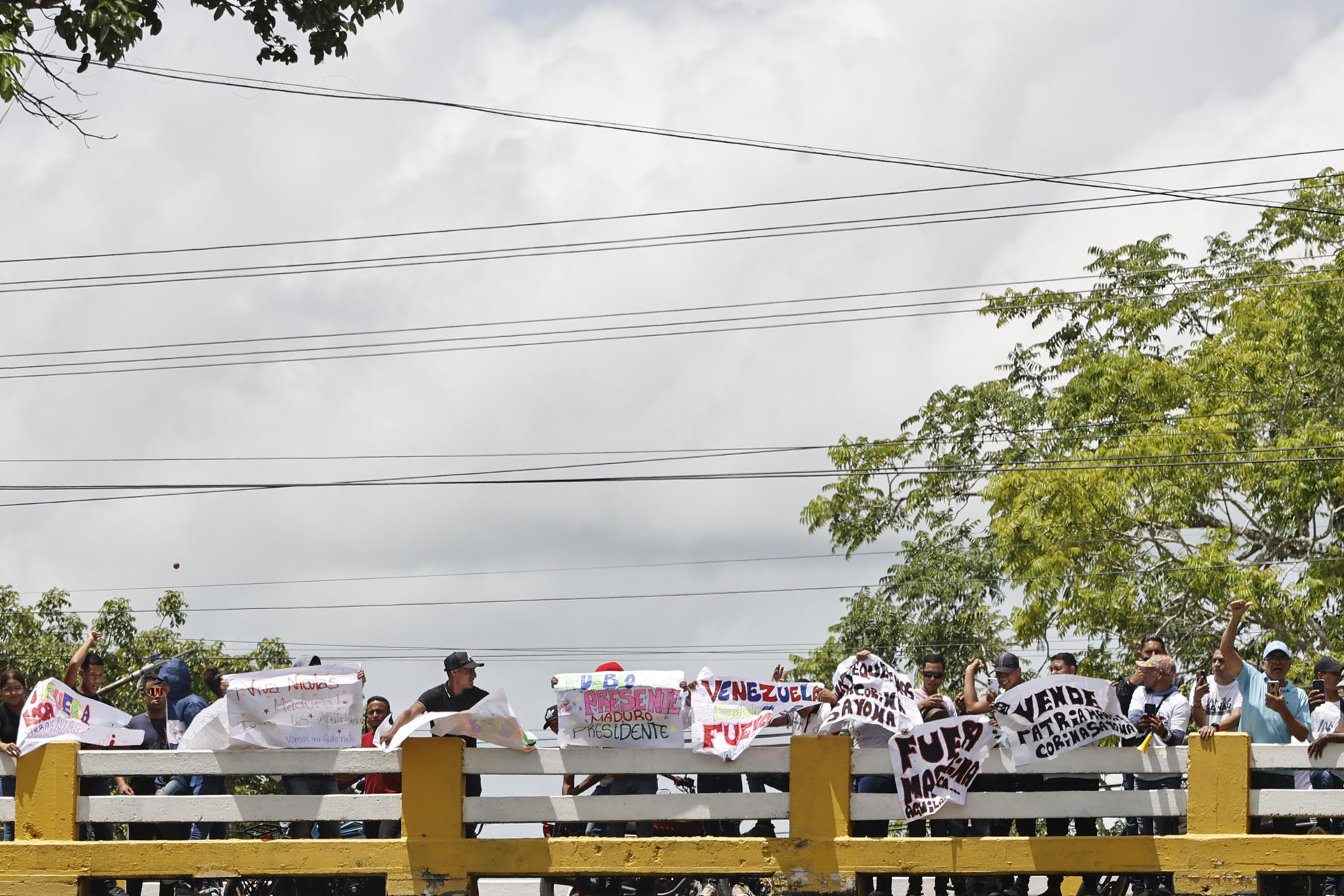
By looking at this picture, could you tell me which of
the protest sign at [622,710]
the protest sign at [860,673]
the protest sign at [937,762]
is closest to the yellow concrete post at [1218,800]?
the protest sign at [937,762]

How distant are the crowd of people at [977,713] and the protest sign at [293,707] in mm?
277

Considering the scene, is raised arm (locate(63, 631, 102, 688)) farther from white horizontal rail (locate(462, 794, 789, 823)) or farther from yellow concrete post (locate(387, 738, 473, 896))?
white horizontal rail (locate(462, 794, 789, 823))

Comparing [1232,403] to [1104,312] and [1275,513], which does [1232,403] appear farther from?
[1104,312]

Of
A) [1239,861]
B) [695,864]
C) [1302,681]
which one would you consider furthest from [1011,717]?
[1302,681]

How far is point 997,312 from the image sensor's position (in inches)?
1240

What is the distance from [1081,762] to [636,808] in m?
2.98

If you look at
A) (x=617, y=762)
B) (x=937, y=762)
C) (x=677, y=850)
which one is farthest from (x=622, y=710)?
(x=937, y=762)

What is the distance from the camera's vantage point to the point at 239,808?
11094 mm

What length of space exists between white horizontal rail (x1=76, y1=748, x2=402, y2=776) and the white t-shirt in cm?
571

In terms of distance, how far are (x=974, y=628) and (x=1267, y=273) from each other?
856 centimetres

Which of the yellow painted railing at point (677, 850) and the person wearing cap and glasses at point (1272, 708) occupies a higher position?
the person wearing cap and glasses at point (1272, 708)

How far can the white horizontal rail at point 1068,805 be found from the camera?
10.6m

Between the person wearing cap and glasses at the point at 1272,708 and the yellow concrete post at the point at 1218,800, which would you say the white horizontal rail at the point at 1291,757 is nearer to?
the yellow concrete post at the point at 1218,800

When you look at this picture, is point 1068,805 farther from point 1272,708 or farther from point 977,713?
point 1272,708
